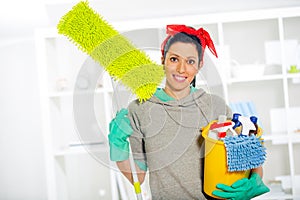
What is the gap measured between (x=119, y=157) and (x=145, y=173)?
0.11 m

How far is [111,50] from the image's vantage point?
1129 mm

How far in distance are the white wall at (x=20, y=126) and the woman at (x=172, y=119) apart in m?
2.00

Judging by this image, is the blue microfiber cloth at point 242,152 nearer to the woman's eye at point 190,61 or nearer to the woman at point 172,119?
the woman at point 172,119

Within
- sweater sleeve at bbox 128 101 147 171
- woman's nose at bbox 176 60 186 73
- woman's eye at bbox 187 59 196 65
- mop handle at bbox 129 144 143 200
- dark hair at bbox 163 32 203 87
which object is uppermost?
dark hair at bbox 163 32 203 87

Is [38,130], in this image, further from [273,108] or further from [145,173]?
[145,173]

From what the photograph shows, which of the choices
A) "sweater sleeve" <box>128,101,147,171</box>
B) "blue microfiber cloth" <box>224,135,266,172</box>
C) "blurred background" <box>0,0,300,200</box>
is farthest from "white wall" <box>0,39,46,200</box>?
"blue microfiber cloth" <box>224,135,266,172</box>

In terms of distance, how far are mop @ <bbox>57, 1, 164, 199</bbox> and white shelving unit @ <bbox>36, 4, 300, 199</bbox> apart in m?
1.39

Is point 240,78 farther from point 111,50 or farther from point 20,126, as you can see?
point 111,50

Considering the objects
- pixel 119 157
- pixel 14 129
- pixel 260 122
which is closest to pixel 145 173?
pixel 119 157

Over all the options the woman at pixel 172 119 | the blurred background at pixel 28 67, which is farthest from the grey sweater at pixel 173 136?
the blurred background at pixel 28 67

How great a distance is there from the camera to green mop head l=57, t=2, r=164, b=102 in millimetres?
1130

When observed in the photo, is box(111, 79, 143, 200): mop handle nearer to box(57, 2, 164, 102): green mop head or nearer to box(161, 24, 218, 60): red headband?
box(57, 2, 164, 102): green mop head

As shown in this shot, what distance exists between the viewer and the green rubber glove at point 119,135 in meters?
1.20

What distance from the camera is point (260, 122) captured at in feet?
9.67
